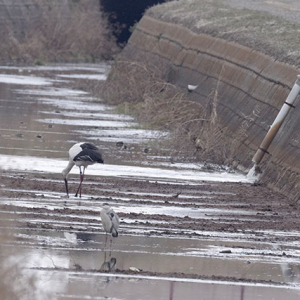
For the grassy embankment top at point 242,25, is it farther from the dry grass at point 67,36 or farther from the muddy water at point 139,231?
the dry grass at point 67,36

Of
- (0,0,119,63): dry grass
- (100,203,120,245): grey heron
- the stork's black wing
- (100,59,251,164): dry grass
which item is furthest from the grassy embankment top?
(0,0,119,63): dry grass

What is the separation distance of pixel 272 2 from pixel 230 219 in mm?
20395

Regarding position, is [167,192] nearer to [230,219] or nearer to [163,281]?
[230,219]

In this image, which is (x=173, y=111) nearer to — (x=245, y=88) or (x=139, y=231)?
(x=245, y=88)

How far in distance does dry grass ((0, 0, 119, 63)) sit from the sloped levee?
69.1 feet

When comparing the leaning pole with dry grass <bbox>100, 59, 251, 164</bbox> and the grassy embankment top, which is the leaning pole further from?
the grassy embankment top

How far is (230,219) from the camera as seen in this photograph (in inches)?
515

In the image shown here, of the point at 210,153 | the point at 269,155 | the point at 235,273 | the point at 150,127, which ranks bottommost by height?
the point at 150,127

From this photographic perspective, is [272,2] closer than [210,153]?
No

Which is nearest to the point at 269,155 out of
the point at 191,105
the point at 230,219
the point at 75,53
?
the point at 230,219

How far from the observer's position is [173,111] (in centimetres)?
2267

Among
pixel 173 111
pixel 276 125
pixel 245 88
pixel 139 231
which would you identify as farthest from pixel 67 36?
pixel 139 231

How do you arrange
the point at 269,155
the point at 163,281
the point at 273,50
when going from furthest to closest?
the point at 273,50
the point at 269,155
the point at 163,281

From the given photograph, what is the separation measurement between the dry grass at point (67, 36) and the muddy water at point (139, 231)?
30.5 meters
